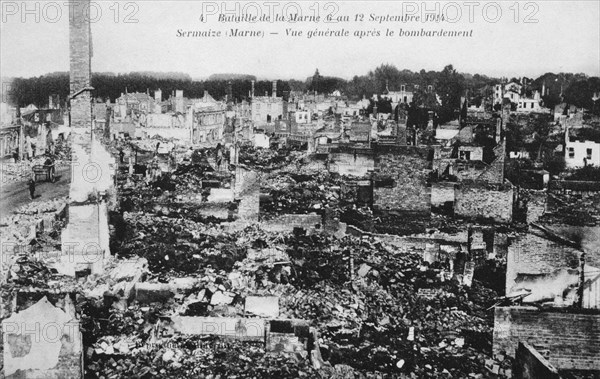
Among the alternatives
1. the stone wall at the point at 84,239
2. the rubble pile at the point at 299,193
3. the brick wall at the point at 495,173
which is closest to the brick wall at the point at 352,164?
the rubble pile at the point at 299,193

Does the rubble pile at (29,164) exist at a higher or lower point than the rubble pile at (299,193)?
higher

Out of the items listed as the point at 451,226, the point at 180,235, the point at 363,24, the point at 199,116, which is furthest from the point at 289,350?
the point at 199,116

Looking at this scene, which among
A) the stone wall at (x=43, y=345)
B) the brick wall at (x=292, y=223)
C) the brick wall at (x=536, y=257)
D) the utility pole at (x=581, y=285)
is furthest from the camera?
the brick wall at (x=292, y=223)

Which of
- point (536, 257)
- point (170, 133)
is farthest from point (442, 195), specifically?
point (170, 133)

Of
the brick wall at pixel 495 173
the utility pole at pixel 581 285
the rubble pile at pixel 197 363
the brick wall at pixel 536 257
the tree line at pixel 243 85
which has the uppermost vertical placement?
the tree line at pixel 243 85

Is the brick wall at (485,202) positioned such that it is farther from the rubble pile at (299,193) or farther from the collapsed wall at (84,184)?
the collapsed wall at (84,184)

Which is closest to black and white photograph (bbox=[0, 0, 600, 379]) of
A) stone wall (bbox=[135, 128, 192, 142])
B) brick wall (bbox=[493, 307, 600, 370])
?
brick wall (bbox=[493, 307, 600, 370])

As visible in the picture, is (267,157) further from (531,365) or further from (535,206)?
(531,365)
